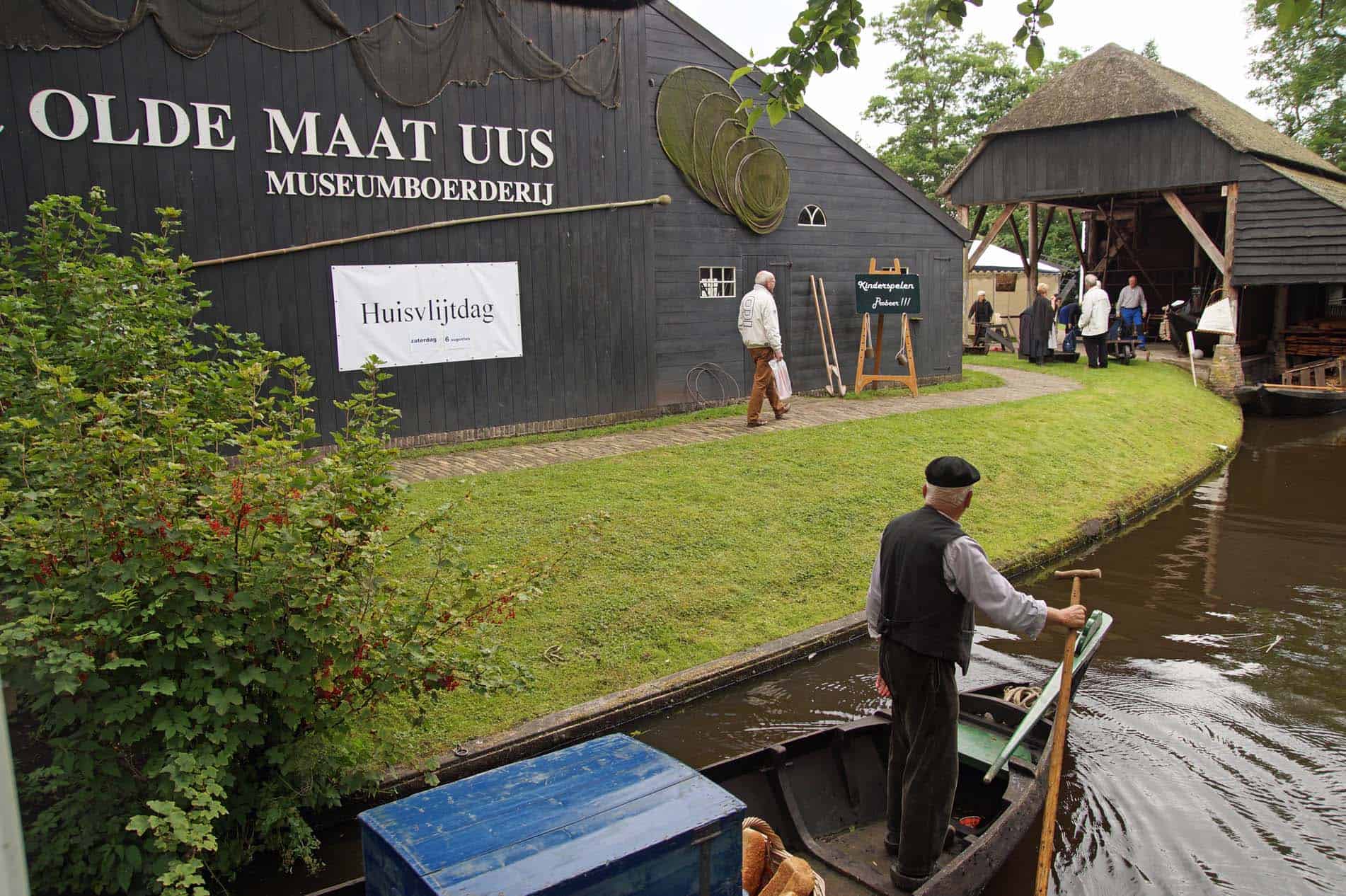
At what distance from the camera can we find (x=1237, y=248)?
22.1 metres

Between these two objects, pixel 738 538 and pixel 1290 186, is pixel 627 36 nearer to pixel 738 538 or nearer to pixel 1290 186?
pixel 738 538

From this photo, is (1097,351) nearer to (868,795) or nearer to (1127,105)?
(1127,105)

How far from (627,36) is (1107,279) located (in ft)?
74.0

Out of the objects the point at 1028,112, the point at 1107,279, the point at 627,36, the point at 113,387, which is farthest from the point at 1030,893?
the point at 1107,279

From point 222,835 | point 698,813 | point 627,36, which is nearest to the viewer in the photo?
point 698,813

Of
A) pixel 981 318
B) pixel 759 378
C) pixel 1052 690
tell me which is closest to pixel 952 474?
pixel 1052 690

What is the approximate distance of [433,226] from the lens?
1253 centimetres

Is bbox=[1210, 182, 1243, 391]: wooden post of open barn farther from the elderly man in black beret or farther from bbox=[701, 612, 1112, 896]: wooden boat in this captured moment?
the elderly man in black beret

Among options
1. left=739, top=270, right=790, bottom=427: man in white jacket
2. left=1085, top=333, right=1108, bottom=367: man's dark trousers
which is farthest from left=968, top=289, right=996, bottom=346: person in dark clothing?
left=739, top=270, right=790, bottom=427: man in white jacket

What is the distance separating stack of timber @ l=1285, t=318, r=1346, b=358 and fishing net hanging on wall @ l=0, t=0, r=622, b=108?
2061cm

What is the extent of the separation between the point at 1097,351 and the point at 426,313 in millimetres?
16748

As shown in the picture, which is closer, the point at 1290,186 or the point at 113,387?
the point at 113,387

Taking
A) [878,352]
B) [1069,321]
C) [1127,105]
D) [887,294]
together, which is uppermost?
[1127,105]

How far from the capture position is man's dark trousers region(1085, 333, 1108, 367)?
22922 mm
